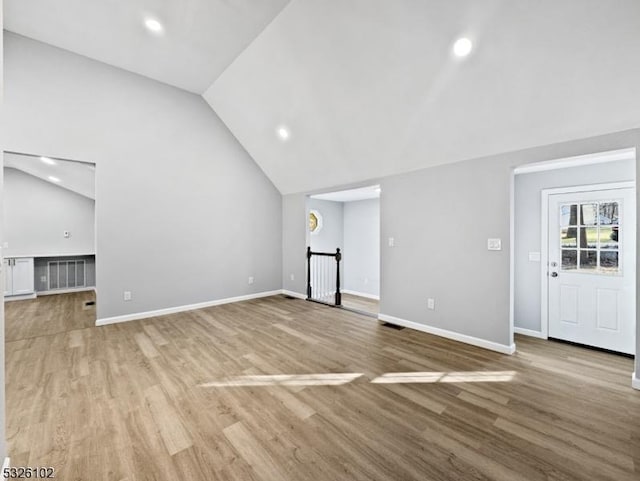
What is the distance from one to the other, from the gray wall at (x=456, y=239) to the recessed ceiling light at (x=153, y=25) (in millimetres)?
3408

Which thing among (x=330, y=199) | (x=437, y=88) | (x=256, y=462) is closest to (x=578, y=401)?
(x=256, y=462)

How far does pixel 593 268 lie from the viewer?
3.25m

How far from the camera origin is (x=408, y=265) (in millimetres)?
3852

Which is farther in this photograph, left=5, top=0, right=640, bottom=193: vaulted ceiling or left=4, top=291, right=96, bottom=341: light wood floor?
left=4, top=291, right=96, bottom=341: light wood floor

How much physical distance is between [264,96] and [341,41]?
162cm

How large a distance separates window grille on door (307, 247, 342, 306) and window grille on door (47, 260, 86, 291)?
5.43 m

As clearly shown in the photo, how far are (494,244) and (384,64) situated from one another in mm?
2298

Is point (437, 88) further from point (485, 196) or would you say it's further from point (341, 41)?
point (485, 196)

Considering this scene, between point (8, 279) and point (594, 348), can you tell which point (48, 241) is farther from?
point (594, 348)

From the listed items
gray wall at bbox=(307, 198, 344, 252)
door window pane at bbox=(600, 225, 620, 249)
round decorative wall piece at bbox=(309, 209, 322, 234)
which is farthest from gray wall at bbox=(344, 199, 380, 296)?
door window pane at bbox=(600, 225, 620, 249)

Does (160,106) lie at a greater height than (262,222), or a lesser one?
greater

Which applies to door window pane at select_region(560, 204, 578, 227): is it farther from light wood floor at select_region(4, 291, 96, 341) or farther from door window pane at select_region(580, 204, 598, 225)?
light wood floor at select_region(4, 291, 96, 341)

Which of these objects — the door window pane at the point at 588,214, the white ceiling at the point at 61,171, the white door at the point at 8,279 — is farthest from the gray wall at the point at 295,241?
the white door at the point at 8,279

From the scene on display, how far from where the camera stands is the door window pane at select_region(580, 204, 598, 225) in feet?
10.6
